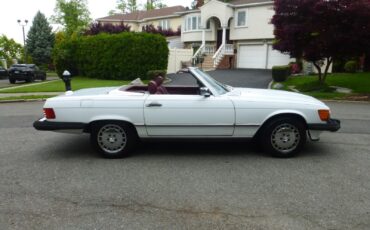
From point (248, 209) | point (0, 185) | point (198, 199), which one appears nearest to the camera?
point (248, 209)

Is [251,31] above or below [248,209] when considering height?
above

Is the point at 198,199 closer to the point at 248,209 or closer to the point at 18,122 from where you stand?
the point at 248,209

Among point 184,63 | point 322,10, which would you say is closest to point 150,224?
point 322,10

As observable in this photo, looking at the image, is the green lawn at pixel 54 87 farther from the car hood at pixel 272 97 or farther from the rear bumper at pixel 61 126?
the car hood at pixel 272 97

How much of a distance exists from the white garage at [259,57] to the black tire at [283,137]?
2502 centimetres

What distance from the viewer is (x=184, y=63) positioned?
30.0m

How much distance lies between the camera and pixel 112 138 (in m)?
5.52

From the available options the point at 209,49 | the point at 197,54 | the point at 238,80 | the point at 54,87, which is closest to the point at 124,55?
the point at 54,87

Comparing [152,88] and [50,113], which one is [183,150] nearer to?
[152,88]

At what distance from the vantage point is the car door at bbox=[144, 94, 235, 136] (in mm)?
5320

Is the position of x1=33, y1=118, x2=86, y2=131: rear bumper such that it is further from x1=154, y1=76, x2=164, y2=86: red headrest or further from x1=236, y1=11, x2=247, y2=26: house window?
x1=236, y1=11, x2=247, y2=26: house window

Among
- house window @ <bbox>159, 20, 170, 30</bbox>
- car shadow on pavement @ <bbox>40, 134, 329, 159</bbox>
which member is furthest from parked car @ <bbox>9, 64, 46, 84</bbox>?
car shadow on pavement @ <bbox>40, 134, 329, 159</bbox>

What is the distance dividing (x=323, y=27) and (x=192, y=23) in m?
23.1

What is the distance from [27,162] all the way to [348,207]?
4.63 metres
